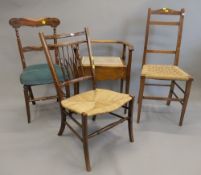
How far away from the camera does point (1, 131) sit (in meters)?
2.03

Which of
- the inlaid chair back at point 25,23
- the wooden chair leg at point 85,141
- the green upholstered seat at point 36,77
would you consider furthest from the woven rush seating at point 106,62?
the wooden chair leg at point 85,141

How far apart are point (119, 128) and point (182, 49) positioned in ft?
4.11

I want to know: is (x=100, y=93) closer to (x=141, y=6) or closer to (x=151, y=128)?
(x=151, y=128)

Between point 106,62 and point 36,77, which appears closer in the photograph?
point 36,77

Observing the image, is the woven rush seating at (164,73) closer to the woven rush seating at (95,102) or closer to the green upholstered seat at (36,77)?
the woven rush seating at (95,102)

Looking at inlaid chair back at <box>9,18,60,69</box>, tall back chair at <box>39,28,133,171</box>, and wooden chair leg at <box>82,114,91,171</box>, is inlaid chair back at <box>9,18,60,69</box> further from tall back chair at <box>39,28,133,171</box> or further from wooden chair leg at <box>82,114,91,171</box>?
wooden chair leg at <box>82,114,91,171</box>

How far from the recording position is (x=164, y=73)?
6.72ft

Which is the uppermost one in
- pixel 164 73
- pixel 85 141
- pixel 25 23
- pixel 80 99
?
pixel 25 23

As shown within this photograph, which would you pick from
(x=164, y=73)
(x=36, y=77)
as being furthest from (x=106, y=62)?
(x=36, y=77)

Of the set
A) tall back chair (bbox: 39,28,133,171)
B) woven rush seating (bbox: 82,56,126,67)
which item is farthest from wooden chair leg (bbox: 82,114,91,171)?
woven rush seating (bbox: 82,56,126,67)

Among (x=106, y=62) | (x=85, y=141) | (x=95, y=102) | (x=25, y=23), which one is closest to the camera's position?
(x=85, y=141)

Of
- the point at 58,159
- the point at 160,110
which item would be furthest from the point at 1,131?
the point at 160,110

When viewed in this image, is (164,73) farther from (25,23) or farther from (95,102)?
(25,23)

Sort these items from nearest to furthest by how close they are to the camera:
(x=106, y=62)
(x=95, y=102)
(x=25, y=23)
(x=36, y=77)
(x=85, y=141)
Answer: (x=85, y=141), (x=95, y=102), (x=36, y=77), (x=25, y=23), (x=106, y=62)
